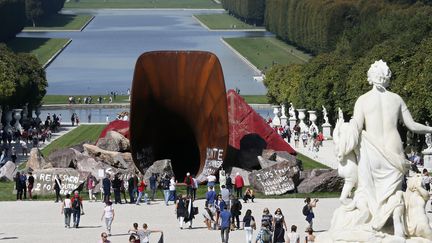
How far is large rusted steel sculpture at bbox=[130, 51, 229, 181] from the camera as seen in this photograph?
45.1m

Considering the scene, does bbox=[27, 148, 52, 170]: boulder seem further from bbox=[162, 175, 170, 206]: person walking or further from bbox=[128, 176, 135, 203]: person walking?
bbox=[128, 176, 135, 203]: person walking

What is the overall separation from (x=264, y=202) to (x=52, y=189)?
247 inches

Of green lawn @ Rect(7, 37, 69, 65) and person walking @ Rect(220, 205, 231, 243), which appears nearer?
person walking @ Rect(220, 205, 231, 243)

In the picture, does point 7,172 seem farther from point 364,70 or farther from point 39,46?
point 39,46

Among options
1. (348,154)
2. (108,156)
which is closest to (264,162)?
(108,156)

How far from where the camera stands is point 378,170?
67.4 feet

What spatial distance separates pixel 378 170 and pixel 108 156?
27.2m

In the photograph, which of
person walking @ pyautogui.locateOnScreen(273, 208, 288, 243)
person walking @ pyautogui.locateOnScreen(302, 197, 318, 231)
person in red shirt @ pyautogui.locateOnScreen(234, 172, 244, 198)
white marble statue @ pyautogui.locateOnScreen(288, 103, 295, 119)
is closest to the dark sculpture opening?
person in red shirt @ pyautogui.locateOnScreen(234, 172, 244, 198)

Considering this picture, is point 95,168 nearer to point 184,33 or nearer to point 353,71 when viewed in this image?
point 353,71

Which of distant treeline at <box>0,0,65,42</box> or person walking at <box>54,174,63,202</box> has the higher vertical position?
distant treeline at <box>0,0,65,42</box>

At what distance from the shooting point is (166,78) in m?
45.5

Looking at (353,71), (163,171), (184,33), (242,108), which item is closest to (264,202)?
(163,171)

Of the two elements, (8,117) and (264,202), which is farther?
(8,117)

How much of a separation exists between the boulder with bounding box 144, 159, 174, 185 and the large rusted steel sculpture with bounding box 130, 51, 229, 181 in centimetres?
146
